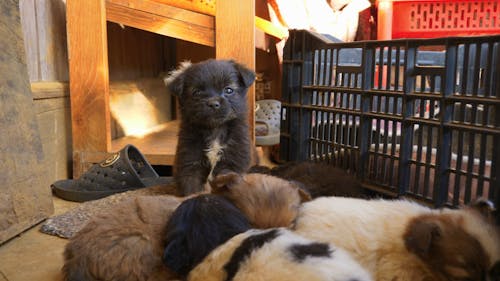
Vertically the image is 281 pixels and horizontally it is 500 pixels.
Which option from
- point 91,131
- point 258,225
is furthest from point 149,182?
point 258,225

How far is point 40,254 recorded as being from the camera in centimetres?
236

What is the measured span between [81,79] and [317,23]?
2599 mm

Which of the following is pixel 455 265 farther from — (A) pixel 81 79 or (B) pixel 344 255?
(A) pixel 81 79

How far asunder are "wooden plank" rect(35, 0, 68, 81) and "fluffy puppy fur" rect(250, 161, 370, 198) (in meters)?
2.12

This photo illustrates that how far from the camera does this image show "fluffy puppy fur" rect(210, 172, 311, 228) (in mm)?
1868

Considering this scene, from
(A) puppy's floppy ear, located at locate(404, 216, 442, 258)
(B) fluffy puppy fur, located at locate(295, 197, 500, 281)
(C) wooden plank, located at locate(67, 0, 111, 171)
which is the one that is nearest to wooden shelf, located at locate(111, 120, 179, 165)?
(C) wooden plank, located at locate(67, 0, 111, 171)

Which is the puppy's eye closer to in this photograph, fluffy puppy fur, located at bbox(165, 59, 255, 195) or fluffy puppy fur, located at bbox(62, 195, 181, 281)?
fluffy puppy fur, located at bbox(165, 59, 255, 195)

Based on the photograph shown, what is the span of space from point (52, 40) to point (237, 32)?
1.48m

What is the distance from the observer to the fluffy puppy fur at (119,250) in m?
1.80

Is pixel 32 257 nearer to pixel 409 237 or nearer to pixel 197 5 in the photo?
pixel 409 237

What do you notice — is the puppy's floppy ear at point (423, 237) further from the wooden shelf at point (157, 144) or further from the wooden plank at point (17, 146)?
the wooden shelf at point (157, 144)

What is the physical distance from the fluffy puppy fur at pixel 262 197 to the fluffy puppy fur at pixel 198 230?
0.06 metres

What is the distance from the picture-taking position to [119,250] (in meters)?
1.83

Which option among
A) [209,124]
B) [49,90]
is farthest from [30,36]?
[209,124]
